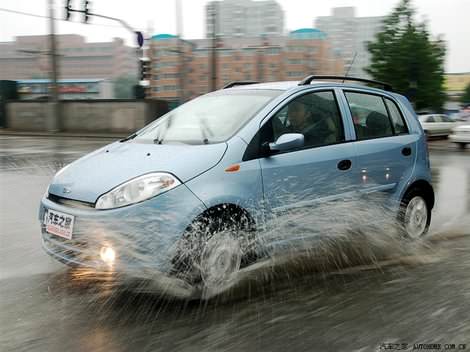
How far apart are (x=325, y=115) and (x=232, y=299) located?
1.89 meters

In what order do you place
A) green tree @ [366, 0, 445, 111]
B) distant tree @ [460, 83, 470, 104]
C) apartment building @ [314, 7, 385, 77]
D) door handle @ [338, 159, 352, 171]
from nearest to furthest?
1. door handle @ [338, 159, 352, 171]
2. green tree @ [366, 0, 445, 111]
3. apartment building @ [314, 7, 385, 77]
4. distant tree @ [460, 83, 470, 104]

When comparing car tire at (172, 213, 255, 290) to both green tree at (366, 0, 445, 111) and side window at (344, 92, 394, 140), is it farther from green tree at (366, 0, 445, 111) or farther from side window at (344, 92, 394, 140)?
green tree at (366, 0, 445, 111)

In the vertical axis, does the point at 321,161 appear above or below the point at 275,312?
above

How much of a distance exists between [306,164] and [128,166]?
1440 millimetres

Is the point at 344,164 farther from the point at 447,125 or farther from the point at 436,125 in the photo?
the point at 447,125

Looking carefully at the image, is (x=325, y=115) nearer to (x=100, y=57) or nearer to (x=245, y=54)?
(x=245, y=54)

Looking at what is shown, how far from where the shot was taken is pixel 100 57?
133625 millimetres

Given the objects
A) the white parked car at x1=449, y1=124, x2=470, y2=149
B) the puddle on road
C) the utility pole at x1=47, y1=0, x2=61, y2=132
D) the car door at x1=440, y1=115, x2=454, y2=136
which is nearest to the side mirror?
the puddle on road

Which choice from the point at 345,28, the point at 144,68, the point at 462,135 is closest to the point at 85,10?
the point at 144,68

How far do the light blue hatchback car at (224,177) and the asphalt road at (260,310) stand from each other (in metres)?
0.30

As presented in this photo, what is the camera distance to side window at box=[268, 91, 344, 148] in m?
4.49

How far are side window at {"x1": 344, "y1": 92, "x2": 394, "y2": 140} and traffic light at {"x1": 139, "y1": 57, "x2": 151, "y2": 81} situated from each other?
22.1m

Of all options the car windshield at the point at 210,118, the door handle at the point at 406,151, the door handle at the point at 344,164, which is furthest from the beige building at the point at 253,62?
the door handle at the point at 344,164

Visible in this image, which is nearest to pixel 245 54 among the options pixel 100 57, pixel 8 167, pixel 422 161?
pixel 100 57
